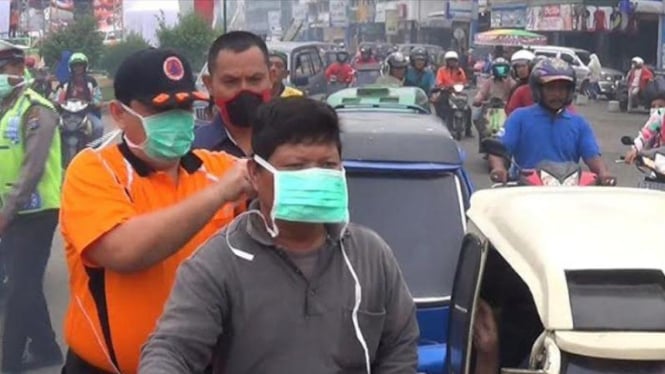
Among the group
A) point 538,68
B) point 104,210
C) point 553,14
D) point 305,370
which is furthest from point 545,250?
point 553,14

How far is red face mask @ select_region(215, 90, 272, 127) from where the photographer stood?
4.11 m

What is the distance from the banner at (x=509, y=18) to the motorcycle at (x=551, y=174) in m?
48.1

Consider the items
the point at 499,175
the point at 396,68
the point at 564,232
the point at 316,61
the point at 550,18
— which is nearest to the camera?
the point at 564,232

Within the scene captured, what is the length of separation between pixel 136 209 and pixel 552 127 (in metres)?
4.25

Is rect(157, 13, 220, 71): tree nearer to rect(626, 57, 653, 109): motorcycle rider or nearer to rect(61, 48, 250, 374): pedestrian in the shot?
rect(626, 57, 653, 109): motorcycle rider

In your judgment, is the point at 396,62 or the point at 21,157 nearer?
the point at 21,157

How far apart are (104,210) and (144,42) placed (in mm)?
31730

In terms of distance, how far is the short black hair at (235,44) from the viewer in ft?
14.0

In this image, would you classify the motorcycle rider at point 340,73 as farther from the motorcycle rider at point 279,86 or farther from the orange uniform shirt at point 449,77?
the motorcycle rider at point 279,86

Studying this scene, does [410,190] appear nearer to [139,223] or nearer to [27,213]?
[27,213]

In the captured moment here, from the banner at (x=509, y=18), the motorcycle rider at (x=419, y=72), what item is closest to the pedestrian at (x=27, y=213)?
the motorcycle rider at (x=419, y=72)

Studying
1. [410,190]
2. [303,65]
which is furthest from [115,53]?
[410,190]

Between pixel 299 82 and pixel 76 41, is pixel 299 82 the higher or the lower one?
the higher one

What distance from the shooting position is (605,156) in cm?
1864
